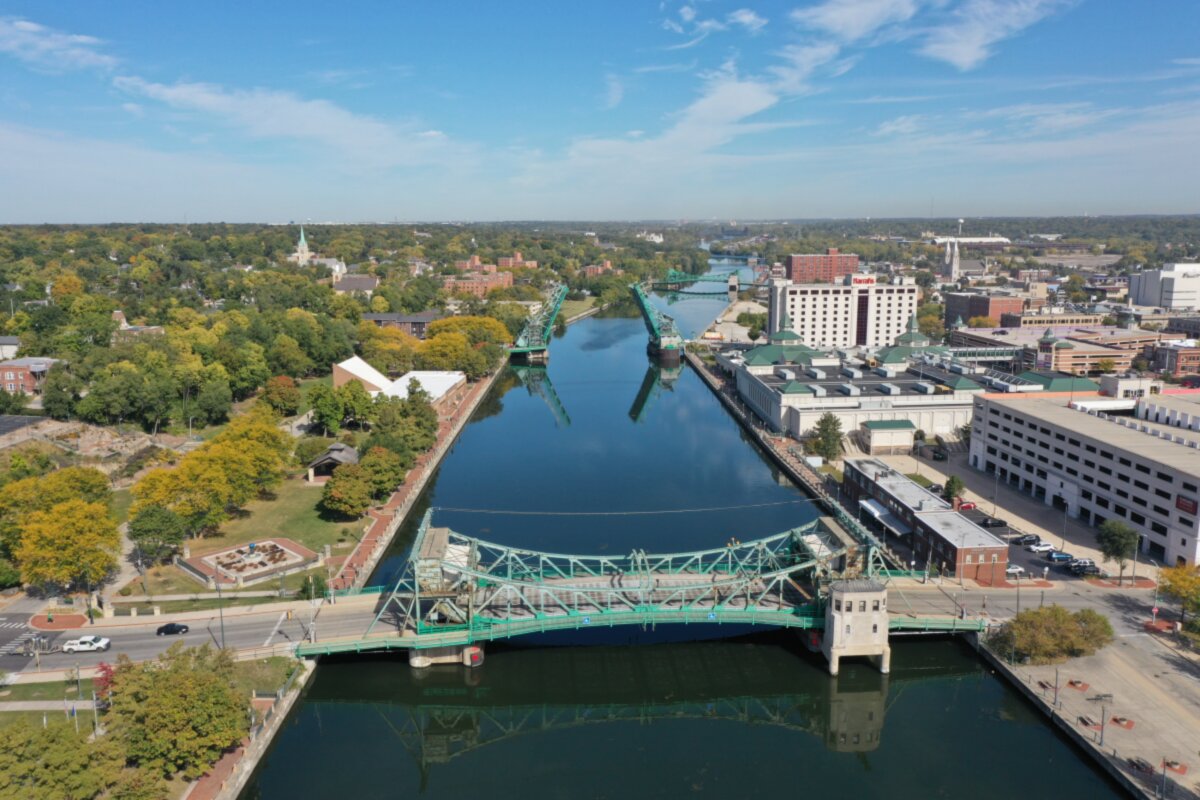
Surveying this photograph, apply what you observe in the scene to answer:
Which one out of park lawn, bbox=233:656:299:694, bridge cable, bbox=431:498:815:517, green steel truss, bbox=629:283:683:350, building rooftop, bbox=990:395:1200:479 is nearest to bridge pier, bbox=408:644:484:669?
park lawn, bbox=233:656:299:694

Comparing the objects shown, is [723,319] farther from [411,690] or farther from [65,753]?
[65,753]

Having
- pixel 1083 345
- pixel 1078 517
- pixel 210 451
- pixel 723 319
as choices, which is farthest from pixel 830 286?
pixel 210 451

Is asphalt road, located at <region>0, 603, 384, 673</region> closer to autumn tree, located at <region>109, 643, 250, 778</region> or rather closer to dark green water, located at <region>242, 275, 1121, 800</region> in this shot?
dark green water, located at <region>242, 275, 1121, 800</region>

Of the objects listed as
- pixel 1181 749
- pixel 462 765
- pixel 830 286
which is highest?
pixel 830 286

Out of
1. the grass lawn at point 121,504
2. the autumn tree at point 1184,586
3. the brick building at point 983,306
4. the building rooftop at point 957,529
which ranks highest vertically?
the brick building at point 983,306

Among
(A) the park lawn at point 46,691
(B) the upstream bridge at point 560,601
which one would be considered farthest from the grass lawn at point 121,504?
(B) the upstream bridge at point 560,601

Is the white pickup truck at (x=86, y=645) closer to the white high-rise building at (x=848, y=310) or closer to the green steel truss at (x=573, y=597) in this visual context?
the green steel truss at (x=573, y=597)

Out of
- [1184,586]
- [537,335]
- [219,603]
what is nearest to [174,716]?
[219,603]
